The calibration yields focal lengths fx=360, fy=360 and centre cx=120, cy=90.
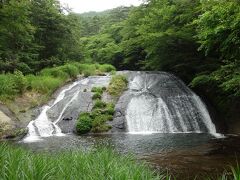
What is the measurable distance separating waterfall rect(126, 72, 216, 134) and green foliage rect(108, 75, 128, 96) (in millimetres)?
578

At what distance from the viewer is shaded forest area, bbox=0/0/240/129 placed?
45.1ft

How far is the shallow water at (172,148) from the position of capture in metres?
10.8

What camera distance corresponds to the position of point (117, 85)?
23.4 m

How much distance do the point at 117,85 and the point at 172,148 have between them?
405 inches

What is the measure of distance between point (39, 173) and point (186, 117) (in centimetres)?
1586

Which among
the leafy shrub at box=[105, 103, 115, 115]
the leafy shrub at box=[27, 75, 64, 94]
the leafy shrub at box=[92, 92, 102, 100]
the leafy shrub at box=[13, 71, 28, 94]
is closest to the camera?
the leafy shrub at box=[105, 103, 115, 115]

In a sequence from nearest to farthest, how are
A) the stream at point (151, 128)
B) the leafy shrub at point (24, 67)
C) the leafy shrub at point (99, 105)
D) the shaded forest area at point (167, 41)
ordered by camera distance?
the stream at point (151, 128) < the shaded forest area at point (167, 41) < the leafy shrub at point (99, 105) < the leafy shrub at point (24, 67)

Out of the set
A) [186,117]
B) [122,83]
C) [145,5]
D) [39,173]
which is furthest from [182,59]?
[39,173]

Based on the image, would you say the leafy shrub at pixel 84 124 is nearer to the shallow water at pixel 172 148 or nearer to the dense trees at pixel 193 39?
the shallow water at pixel 172 148

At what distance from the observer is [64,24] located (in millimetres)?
29828

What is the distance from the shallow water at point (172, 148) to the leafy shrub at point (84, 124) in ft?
3.50

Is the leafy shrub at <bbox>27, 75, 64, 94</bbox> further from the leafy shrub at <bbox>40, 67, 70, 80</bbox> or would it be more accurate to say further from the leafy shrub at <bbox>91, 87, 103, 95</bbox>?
the leafy shrub at <bbox>91, 87, 103, 95</bbox>

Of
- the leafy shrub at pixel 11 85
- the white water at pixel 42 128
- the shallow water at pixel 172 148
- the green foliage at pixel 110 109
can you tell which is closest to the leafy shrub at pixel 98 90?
the green foliage at pixel 110 109

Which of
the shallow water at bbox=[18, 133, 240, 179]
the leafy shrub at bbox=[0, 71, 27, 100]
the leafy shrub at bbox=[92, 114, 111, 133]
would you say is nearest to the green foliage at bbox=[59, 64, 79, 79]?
the leafy shrub at bbox=[0, 71, 27, 100]
